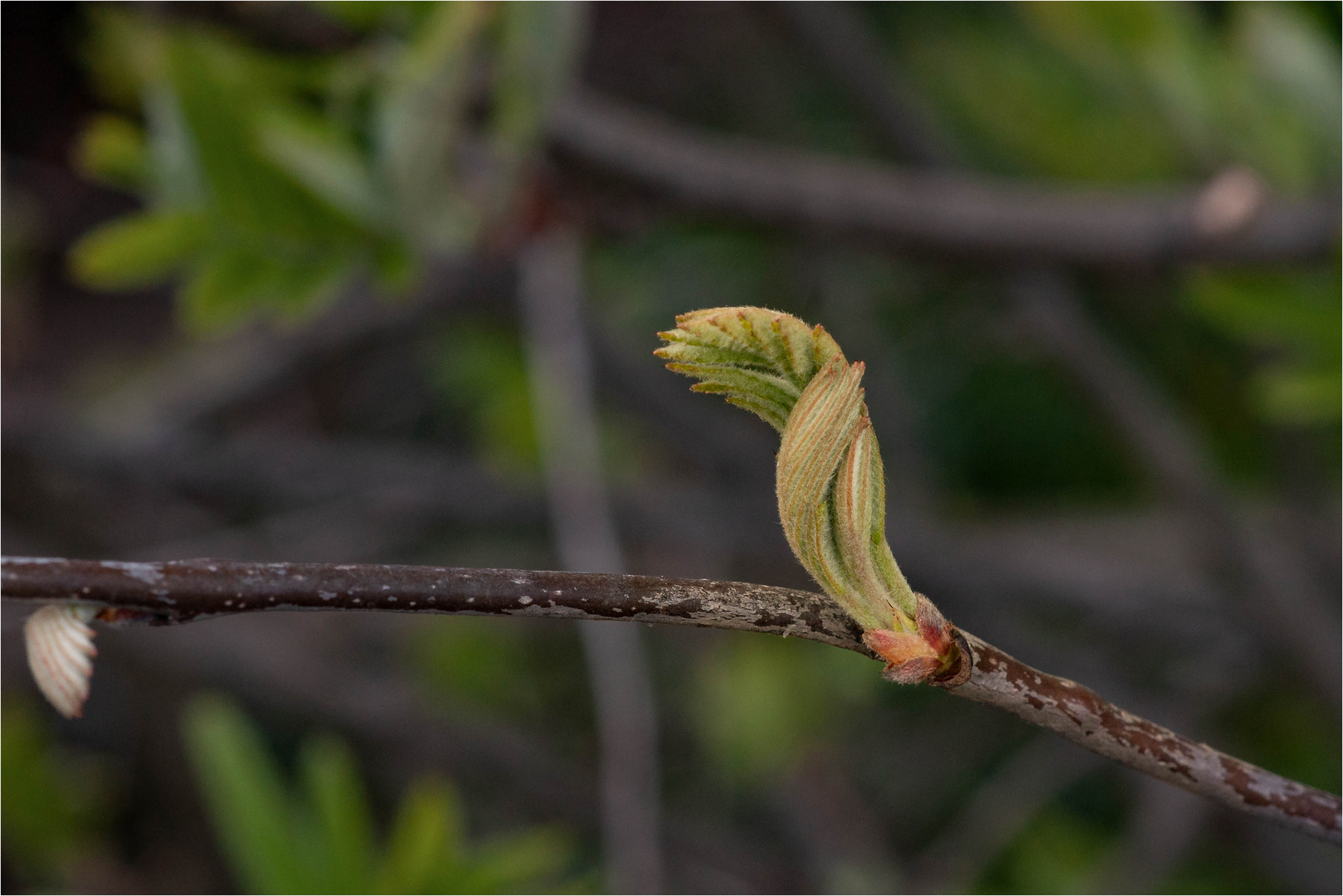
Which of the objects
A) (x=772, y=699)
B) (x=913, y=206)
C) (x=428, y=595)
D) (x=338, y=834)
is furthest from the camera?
(x=772, y=699)

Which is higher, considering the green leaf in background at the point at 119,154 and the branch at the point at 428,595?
the green leaf in background at the point at 119,154

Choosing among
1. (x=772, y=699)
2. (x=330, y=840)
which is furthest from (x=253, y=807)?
(x=772, y=699)

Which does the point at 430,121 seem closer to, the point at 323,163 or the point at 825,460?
the point at 323,163

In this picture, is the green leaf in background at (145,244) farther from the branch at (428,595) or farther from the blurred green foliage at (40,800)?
the blurred green foliage at (40,800)

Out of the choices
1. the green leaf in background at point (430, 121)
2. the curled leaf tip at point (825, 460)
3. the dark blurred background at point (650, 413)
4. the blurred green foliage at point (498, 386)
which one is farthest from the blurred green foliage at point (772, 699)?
the curled leaf tip at point (825, 460)

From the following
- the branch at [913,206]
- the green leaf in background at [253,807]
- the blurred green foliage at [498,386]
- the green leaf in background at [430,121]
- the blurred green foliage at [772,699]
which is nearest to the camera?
the green leaf in background at [430,121]

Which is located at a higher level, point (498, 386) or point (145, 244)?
point (498, 386)

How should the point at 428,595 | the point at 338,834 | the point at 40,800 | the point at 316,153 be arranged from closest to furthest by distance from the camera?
the point at 428,595 < the point at 316,153 < the point at 338,834 < the point at 40,800

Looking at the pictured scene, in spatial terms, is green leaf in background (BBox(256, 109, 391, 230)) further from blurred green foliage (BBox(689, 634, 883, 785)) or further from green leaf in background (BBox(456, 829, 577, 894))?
blurred green foliage (BBox(689, 634, 883, 785))

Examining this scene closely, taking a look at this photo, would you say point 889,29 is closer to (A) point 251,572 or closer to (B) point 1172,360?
(B) point 1172,360
